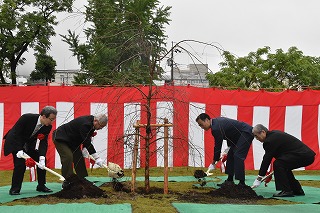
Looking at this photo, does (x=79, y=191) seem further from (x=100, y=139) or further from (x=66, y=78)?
(x=66, y=78)

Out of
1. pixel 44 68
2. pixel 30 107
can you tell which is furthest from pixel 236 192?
pixel 44 68

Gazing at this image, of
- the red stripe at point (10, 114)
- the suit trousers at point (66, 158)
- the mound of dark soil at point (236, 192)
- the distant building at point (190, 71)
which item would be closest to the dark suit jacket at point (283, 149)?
the mound of dark soil at point (236, 192)

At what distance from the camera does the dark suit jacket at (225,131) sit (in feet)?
24.1

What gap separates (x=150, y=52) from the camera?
644cm

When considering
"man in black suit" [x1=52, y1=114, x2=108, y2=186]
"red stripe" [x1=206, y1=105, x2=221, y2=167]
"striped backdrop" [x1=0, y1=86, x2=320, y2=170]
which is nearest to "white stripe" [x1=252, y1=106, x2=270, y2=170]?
"striped backdrop" [x1=0, y1=86, x2=320, y2=170]

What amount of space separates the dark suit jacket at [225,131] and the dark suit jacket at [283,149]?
647 mm

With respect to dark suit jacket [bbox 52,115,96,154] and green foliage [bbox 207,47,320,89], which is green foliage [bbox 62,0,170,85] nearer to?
dark suit jacket [bbox 52,115,96,154]

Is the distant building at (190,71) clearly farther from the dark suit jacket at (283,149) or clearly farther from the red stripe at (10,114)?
the red stripe at (10,114)

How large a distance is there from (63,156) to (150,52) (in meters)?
2.01

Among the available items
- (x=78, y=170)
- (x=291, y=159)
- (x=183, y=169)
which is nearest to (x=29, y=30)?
(x=183, y=169)

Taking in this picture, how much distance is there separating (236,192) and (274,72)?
83.7 feet

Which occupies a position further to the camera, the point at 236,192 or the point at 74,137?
the point at 74,137

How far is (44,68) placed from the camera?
27938mm

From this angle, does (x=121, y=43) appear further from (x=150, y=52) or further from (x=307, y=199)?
(x=307, y=199)
